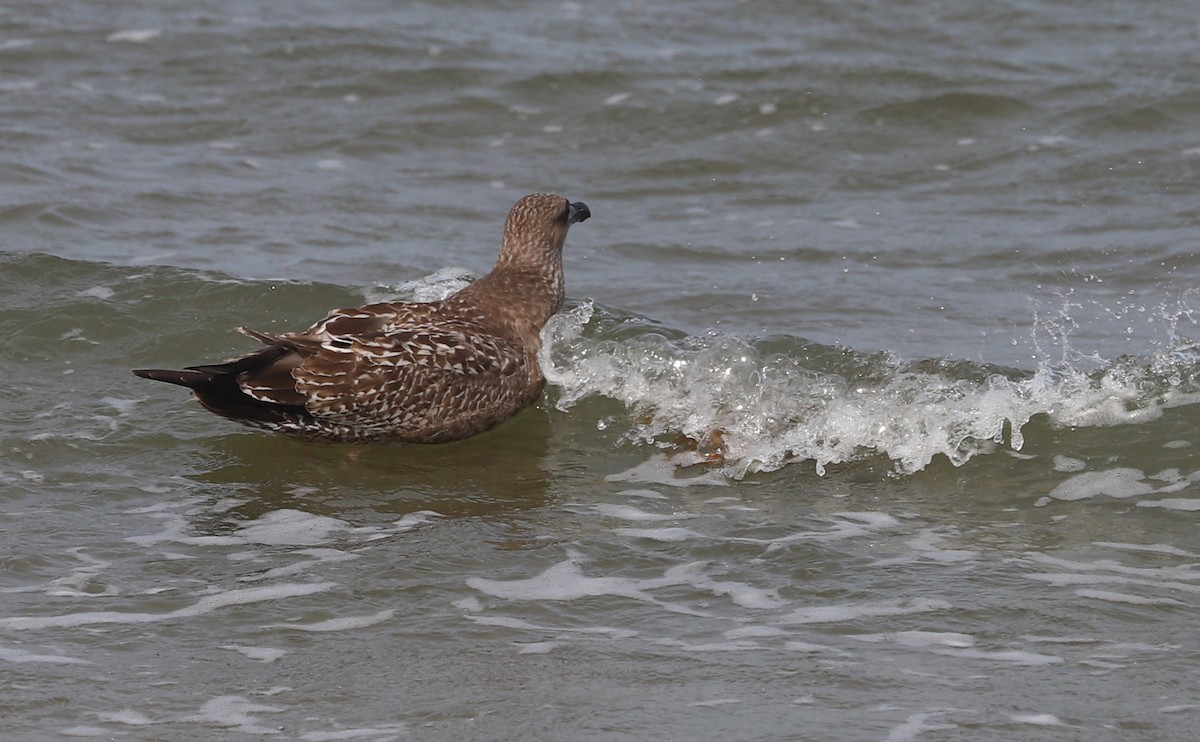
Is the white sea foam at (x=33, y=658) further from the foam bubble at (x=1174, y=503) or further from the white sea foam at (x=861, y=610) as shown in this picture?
the foam bubble at (x=1174, y=503)

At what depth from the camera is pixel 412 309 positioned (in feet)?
23.9

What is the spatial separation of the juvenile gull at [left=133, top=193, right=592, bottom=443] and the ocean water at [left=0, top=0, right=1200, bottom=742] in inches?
7.8

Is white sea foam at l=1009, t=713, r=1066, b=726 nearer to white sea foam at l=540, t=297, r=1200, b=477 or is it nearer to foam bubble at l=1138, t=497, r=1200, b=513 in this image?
foam bubble at l=1138, t=497, r=1200, b=513

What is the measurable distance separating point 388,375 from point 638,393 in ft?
4.43

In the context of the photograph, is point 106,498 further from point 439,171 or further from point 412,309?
point 439,171

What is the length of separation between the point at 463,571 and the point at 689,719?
1.35 metres

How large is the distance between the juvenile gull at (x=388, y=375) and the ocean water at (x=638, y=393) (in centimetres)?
20

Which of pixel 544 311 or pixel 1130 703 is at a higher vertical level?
pixel 544 311

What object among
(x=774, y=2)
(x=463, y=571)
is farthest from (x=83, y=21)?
(x=463, y=571)

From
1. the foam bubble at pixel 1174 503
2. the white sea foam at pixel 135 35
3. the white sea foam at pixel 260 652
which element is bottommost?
the white sea foam at pixel 260 652

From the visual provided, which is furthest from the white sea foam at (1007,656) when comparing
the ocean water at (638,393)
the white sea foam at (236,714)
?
the white sea foam at (236,714)

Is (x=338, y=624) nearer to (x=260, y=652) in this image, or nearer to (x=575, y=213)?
(x=260, y=652)

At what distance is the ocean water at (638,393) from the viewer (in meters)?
4.88

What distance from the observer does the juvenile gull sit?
263 inches
